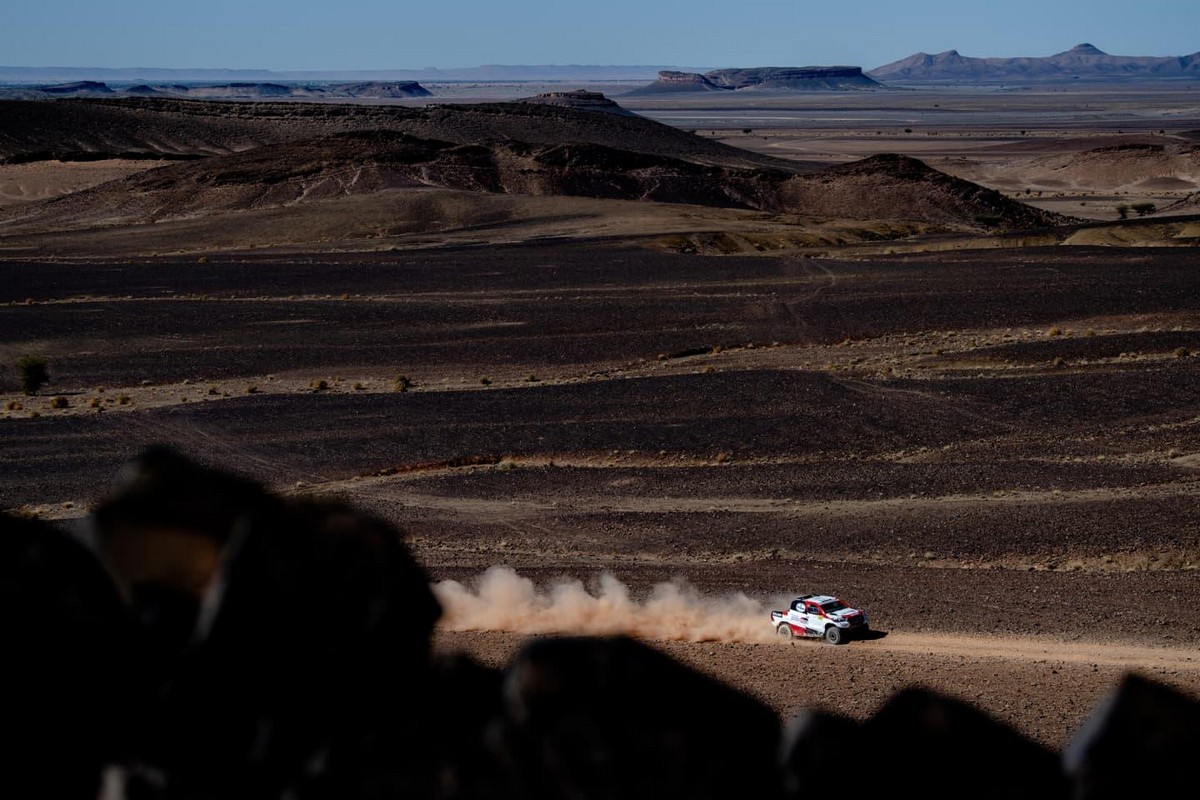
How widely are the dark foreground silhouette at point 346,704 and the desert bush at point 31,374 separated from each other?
4502 centimetres

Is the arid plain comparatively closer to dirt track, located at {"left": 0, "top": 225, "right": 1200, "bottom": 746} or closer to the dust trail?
dirt track, located at {"left": 0, "top": 225, "right": 1200, "bottom": 746}

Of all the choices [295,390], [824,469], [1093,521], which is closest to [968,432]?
[824,469]

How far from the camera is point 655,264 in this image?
231ft

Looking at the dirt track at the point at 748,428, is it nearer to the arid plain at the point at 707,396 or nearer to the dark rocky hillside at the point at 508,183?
the arid plain at the point at 707,396

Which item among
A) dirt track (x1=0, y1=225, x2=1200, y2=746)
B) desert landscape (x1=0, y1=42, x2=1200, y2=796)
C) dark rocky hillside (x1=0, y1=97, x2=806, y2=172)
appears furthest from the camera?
dark rocky hillside (x1=0, y1=97, x2=806, y2=172)

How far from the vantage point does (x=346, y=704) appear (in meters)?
3.10

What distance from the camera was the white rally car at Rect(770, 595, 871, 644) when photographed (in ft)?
62.4

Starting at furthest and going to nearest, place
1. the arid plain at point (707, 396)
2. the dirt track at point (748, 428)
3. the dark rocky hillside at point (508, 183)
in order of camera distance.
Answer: the dark rocky hillside at point (508, 183) < the arid plain at point (707, 396) < the dirt track at point (748, 428)

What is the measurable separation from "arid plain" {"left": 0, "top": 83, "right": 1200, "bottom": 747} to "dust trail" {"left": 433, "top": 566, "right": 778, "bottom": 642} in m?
0.32

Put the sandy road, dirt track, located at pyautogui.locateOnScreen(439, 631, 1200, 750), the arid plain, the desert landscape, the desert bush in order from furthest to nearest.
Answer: the desert bush → the arid plain → the desert landscape → the sandy road → dirt track, located at pyautogui.locateOnScreen(439, 631, 1200, 750)

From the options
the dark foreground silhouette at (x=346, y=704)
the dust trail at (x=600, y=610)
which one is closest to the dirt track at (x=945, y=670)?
the dust trail at (x=600, y=610)

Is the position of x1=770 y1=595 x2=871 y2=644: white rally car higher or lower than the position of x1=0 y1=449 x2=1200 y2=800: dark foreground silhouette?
lower

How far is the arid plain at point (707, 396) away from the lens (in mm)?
22156

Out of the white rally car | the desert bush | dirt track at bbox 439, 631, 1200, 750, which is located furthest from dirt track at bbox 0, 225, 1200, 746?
the desert bush
